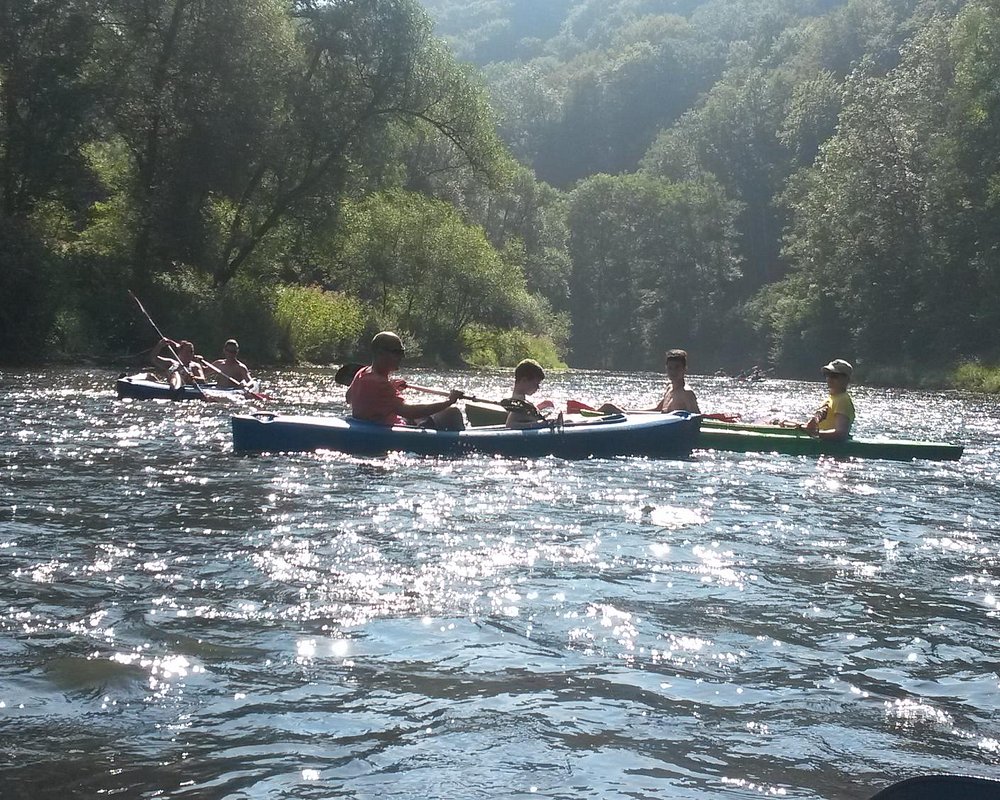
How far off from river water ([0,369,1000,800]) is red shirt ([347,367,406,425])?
152 cm

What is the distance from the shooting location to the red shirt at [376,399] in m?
10.1

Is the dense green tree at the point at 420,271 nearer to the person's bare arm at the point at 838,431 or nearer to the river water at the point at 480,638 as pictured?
the person's bare arm at the point at 838,431

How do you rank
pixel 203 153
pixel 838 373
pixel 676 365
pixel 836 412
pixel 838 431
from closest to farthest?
pixel 838 373 → pixel 838 431 → pixel 836 412 → pixel 676 365 → pixel 203 153

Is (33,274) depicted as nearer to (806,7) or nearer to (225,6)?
(225,6)

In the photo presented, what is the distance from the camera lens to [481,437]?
33.3 feet

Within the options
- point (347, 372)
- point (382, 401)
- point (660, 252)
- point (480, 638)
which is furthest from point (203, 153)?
point (660, 252)

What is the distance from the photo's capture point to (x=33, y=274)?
2120cm

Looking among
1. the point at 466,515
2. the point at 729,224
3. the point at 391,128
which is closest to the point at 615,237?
the point at 729,224

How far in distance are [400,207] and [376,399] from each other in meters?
25.6

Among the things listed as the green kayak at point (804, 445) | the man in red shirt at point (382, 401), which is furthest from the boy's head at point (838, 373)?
the man in red shirt at point (382, 401)

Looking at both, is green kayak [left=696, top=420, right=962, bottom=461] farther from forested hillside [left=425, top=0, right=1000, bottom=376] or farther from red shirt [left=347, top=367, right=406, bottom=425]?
forested hillside [left=425, top=0, right=1000, bottom=376]

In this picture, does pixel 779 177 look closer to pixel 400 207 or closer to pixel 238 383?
pixel 400 207

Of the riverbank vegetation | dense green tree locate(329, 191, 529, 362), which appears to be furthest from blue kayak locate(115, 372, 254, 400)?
dense green tree locate(329, 191, 529, 362)

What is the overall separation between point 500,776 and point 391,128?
2607 cm
